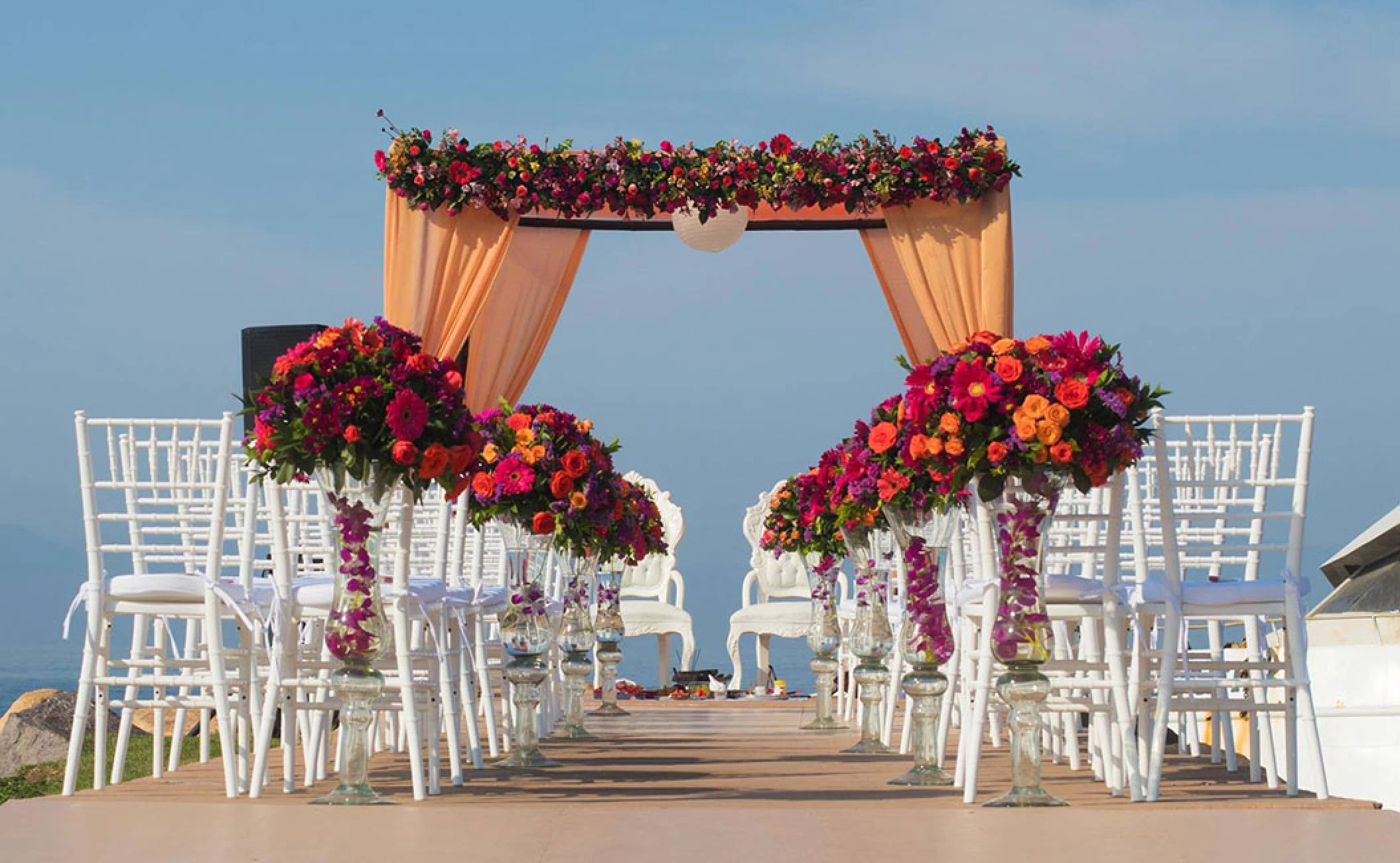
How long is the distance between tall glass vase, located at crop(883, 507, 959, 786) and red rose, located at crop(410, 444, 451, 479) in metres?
1.40

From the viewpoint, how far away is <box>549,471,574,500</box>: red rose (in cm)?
535

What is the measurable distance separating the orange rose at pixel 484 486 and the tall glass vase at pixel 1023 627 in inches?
70.3

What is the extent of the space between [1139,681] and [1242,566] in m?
1.28

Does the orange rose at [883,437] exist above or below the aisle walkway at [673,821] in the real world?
above

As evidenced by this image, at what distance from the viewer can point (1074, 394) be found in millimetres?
3984

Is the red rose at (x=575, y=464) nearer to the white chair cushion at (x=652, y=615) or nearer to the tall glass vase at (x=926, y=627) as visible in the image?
the tall glass vase at (x=926, y=627)

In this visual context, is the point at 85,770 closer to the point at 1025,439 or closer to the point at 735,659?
the point at 735,659

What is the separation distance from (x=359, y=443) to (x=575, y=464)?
4.54ft

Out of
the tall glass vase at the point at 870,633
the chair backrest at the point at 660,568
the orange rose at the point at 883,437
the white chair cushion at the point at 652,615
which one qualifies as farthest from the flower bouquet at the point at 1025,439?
the chair backrest at the point at 660,568

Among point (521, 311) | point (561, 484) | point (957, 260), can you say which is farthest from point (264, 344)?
point (561, 484)

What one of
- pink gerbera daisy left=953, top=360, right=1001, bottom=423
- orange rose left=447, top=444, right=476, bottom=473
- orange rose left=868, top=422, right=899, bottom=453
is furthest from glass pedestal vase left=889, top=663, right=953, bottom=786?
orange rose left=447, top=444, right=476, bottom=473

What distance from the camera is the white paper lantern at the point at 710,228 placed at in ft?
30.1

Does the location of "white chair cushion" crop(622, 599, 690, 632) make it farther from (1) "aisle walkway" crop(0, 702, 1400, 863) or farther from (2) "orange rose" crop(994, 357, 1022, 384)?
(2) "orange rose" crop(994, 357, 1022, 384)

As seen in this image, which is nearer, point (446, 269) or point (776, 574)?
point (446, 269)
